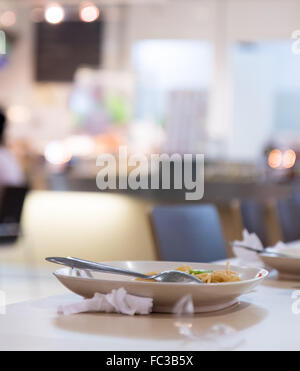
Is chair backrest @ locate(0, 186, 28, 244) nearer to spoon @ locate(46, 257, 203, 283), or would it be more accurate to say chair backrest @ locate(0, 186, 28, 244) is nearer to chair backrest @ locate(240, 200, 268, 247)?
chair backrest @ locate(240, 200, 268, 247)

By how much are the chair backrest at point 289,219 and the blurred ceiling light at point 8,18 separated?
478 cm

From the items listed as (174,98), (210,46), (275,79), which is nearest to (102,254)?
(174,98)

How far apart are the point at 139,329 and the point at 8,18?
20.8ft

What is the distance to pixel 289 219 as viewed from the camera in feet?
7.74

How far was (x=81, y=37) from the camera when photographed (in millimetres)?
6871

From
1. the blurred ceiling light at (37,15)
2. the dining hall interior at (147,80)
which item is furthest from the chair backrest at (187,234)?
the blurred ceiling light at (37,15)

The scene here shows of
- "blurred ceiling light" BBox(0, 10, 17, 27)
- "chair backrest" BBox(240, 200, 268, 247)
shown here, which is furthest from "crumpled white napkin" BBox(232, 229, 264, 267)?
"blurred ceiling light" BBox(0, 10, 17, 27)

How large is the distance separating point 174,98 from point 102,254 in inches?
96.9

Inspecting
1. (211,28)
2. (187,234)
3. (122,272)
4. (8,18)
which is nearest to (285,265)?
(122,272)

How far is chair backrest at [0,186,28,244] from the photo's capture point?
3570 millimetres

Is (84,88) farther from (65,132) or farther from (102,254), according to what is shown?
(102,254)

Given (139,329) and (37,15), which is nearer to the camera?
(139,329)

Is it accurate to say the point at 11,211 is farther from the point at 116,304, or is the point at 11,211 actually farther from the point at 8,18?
the point at 8,18

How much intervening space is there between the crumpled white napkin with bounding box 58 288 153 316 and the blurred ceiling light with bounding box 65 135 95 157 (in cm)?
579
